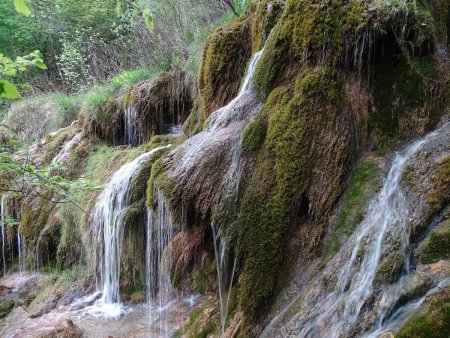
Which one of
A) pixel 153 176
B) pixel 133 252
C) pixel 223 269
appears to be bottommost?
pixel 133 252

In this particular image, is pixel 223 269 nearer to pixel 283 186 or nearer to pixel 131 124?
pixel 283 186

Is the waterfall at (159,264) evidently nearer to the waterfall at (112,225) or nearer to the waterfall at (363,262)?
the waterfall at (112,225)

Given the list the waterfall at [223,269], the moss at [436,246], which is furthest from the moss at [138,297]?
the moss at [436,246]

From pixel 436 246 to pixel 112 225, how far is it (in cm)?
508

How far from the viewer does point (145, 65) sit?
11.2m

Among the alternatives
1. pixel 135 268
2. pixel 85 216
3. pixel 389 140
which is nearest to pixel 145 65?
pixel 85 216

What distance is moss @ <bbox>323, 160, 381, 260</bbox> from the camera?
3.77 meters

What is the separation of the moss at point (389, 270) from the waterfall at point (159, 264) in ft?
8.69

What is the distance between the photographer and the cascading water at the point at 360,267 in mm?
2957

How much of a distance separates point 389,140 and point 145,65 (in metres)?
8.41

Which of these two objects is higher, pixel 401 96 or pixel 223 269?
pixel 401 96

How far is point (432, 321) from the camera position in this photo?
228 centimetres

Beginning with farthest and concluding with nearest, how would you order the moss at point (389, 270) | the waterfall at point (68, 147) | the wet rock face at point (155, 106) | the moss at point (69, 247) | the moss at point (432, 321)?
1. the waterfall at point (68, 147)
2. the wet rock face at point (155, 106)
3. the moss at point (69, 247)
4. the moss at point (389, 270)
5. the moss at point (432, 321)

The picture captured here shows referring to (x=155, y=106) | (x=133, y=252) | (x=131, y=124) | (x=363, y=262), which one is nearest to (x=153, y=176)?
(x=133, y=252)
